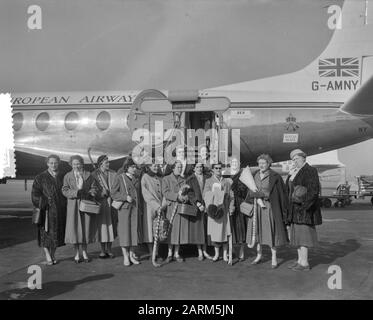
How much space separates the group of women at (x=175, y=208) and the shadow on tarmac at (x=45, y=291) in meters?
1.21

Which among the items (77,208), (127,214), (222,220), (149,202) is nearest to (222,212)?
(222,220)

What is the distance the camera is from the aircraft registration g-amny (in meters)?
12.6

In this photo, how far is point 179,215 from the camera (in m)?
7.47

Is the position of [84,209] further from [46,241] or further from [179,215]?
[179,215]

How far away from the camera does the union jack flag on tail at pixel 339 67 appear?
45.5 feet

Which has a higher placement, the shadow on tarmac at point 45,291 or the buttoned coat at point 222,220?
the buttoned coat at point 222,220

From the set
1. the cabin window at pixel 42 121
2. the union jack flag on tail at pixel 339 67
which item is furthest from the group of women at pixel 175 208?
the union jack flag on tail at pixel 339 67

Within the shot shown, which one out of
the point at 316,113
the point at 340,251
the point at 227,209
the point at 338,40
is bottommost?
the point at 340,251

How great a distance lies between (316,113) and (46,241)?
28.8 ft

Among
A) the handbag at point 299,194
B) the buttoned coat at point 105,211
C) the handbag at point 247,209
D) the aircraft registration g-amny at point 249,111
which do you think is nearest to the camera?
the handbag at point 299,194

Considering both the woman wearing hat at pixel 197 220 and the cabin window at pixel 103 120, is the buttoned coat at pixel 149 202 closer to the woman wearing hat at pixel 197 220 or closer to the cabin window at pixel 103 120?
the woman wearing hat at pixel 197 220

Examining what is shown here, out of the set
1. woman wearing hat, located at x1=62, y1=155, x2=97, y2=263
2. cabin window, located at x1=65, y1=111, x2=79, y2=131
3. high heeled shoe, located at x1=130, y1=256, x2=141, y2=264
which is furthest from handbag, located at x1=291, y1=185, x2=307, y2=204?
cabin window, located at x1=65, y1=111, x2=79, y2=131
